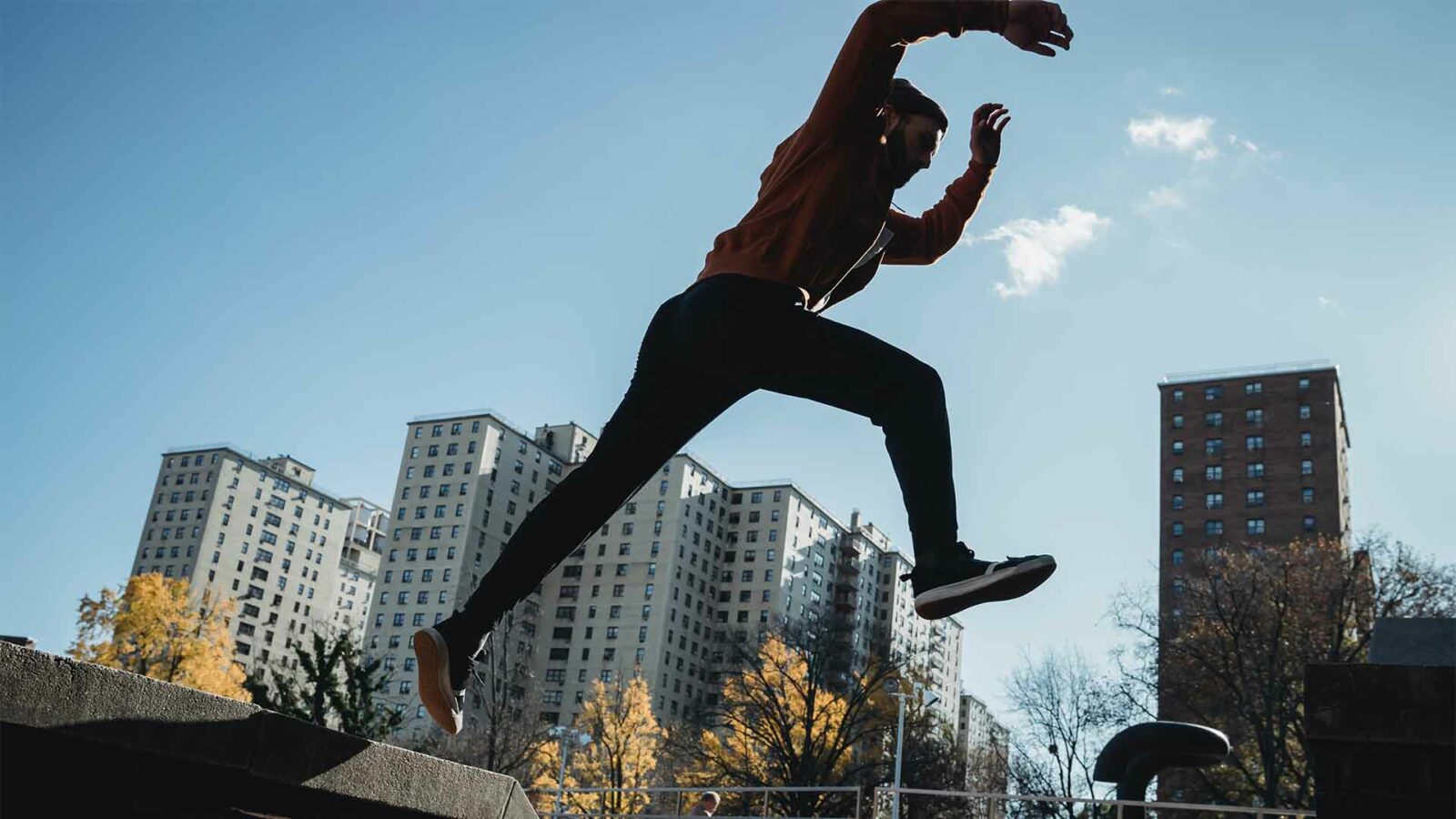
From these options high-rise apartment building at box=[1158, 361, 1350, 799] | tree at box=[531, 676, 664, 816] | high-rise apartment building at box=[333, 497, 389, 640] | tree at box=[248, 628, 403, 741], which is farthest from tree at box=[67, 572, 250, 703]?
high-rise apartment building at box=[333, 497, 389, 640]

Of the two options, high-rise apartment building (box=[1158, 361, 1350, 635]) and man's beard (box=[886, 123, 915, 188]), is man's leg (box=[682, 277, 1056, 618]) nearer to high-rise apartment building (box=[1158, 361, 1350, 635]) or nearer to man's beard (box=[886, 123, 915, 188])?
man's beard (box=[886, 123, 915, 188])

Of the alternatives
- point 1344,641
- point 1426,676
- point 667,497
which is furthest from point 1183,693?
point 667,497

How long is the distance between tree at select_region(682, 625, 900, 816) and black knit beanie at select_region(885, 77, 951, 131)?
3990cm

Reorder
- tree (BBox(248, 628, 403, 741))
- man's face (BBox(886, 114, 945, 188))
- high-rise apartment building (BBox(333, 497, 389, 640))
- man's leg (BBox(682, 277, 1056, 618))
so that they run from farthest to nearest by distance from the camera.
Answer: high-rise apartment building (BBox(333, 497, 389, 640)), tree (BBox(248, 628, 403, 741)), man's face (BBox(886, 114, 945, 188)), man's leg (BBox(682, 277, 1056, 618))

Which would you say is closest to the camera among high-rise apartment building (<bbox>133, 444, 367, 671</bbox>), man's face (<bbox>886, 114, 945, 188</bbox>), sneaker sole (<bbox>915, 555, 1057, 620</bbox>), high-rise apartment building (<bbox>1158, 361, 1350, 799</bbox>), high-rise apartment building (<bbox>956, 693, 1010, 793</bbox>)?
sneaker sole (<bbox>915, 555, 1057, 620</bbox>)

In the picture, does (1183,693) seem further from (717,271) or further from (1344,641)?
(717,271)

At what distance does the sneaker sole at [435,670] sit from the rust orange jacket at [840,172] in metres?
1.24

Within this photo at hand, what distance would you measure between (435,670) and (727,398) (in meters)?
1.09

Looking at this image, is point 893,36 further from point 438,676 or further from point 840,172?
point 438,676

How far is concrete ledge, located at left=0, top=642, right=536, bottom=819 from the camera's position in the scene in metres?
1.87

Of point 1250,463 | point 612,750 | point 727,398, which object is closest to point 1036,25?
point 727,398

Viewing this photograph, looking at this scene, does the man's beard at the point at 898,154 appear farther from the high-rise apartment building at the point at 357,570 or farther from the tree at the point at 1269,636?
the high-rise apartment building at the point at 357,570

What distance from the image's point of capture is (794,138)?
10.3ft

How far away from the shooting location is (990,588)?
9.00 ft
